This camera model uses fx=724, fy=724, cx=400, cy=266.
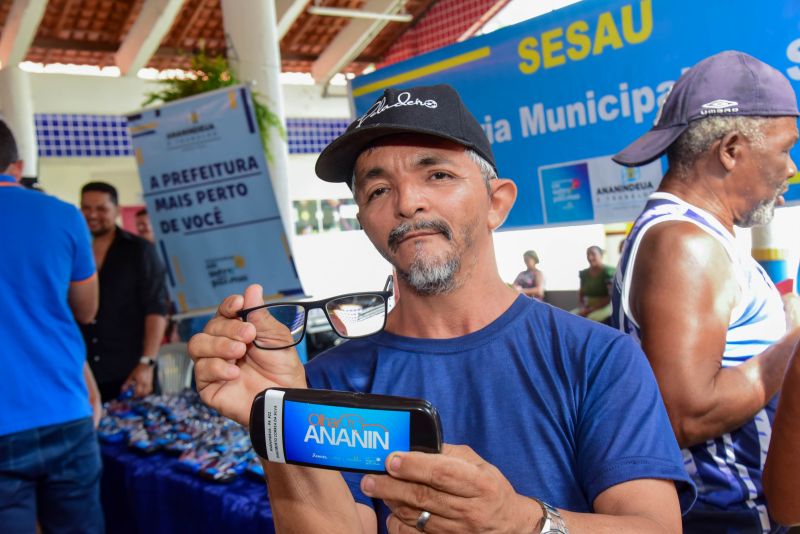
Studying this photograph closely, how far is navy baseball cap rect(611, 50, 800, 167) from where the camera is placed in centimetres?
150

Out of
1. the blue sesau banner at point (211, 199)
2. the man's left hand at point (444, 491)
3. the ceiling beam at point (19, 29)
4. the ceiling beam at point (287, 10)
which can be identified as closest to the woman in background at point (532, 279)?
the blue sesau banner at point (211, 199)

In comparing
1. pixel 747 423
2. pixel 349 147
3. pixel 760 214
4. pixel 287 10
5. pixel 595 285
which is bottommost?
pixel 595 285

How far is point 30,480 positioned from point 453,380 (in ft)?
5.71

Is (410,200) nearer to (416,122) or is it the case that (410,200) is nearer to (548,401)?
(416,122)

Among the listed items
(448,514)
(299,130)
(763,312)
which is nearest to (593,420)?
(448,514)

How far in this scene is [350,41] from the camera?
40.1ft

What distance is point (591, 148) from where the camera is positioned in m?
2.77

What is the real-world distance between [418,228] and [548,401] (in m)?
0.34

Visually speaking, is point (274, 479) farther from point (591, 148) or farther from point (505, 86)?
point (505, 86)

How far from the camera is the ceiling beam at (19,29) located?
8.74 m

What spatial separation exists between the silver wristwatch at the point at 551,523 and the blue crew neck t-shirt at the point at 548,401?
0.16 meters

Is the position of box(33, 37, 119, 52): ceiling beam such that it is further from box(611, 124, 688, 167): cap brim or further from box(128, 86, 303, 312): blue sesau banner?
box(611, 124, 688, 167): cap brim

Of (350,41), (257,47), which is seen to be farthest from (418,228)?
(350,41)

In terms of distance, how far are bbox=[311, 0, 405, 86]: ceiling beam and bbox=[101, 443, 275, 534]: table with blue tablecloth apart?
391 inches
